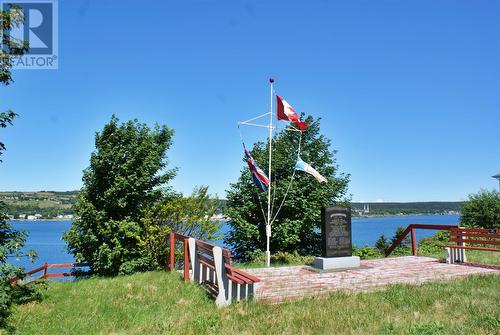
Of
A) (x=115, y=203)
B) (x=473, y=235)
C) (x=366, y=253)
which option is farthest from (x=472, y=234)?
(x=115, y=203)

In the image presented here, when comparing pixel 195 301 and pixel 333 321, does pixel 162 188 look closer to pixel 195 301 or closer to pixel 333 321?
pixel 195 301

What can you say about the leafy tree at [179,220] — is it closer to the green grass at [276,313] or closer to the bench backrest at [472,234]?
the green grass at [276,313]

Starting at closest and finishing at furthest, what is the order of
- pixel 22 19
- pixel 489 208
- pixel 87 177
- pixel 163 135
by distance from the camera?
pixel 22 19
pixel 87 177
pixel 163 135
pixel 489 208

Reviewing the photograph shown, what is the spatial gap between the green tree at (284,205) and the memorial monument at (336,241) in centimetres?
672

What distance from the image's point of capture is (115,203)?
58.5ft

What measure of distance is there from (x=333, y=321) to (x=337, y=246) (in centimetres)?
640

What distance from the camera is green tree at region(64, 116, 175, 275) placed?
57.6ft

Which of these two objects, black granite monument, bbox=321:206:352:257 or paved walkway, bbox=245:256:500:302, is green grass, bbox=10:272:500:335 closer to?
paved walkway, bbox=245:256:500:302

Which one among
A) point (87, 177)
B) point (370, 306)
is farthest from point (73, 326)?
point (87, 177)

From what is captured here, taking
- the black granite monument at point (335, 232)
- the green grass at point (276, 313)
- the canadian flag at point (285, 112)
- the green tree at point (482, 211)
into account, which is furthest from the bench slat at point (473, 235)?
the green tree at point (482, 211)

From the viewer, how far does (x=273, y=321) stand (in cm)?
670

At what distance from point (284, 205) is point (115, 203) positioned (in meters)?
8.10

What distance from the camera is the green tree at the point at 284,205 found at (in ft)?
65.9

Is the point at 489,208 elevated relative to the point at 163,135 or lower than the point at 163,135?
lower
